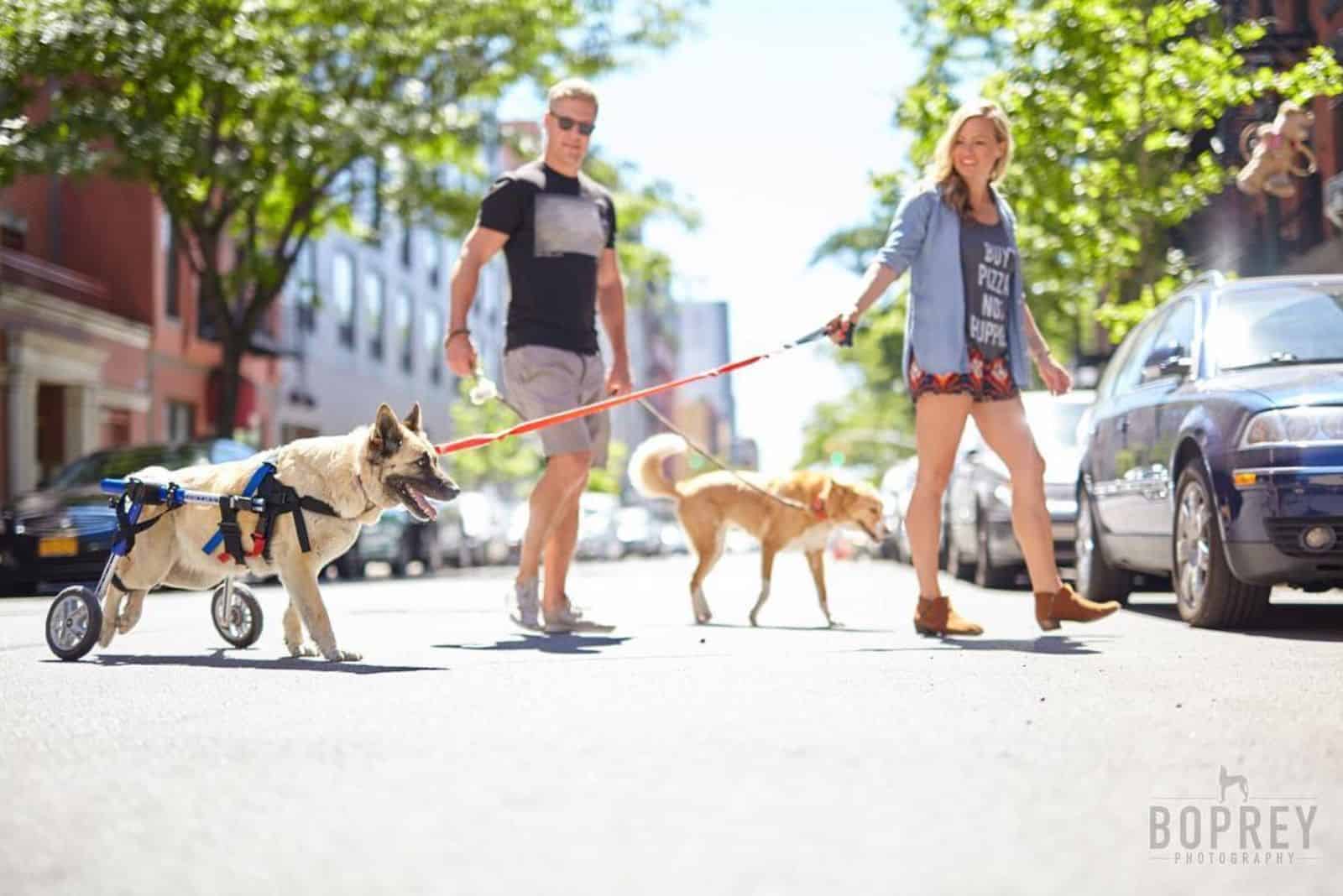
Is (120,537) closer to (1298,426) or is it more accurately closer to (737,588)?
(1298,426)

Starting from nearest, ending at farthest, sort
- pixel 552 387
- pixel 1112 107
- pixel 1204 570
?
pixel 552 387 → pixel 1204 570 → pixel 1112 107

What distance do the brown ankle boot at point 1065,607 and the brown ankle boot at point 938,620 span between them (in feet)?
0.97

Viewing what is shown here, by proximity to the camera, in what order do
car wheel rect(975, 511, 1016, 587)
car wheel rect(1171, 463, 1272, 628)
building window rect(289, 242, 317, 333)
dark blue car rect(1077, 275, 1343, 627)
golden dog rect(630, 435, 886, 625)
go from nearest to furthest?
dark blue car rect(1077, 275, 1343, 627)
car wheel rect(1171, 463, 1272, 628)
golden dog rect(630, 435, 886, 625)
car wheel rect(975, 511, 1016, 587)
building window rect(289, 242, 317, 333)

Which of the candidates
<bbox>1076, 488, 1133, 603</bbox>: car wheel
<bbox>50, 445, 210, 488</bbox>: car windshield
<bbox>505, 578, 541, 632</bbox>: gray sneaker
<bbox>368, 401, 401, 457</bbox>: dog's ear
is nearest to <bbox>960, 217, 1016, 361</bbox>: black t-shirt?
<bbox>505, 578, 541, 632</bbox>: gray sneaker

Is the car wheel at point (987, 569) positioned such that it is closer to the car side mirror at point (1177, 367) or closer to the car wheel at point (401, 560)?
the car side mirror at point (1177, 367)

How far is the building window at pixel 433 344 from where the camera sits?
5988 centimetres

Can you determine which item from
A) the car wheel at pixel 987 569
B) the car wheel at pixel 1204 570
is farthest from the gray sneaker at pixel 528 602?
the car wheel at pixel 987 569

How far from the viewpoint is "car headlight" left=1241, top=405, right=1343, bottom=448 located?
8.65m

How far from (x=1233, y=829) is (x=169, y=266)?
1306 inches

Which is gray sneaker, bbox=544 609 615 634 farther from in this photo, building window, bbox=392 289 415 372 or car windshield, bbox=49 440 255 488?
building window, bbox=392 289 415 372

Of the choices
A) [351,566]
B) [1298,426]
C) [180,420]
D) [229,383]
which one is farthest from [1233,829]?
[180,420]

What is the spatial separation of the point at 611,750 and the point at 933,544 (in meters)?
4.13

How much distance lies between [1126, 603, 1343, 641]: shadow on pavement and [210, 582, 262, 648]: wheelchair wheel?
4.51m

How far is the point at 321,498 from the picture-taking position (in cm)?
755
